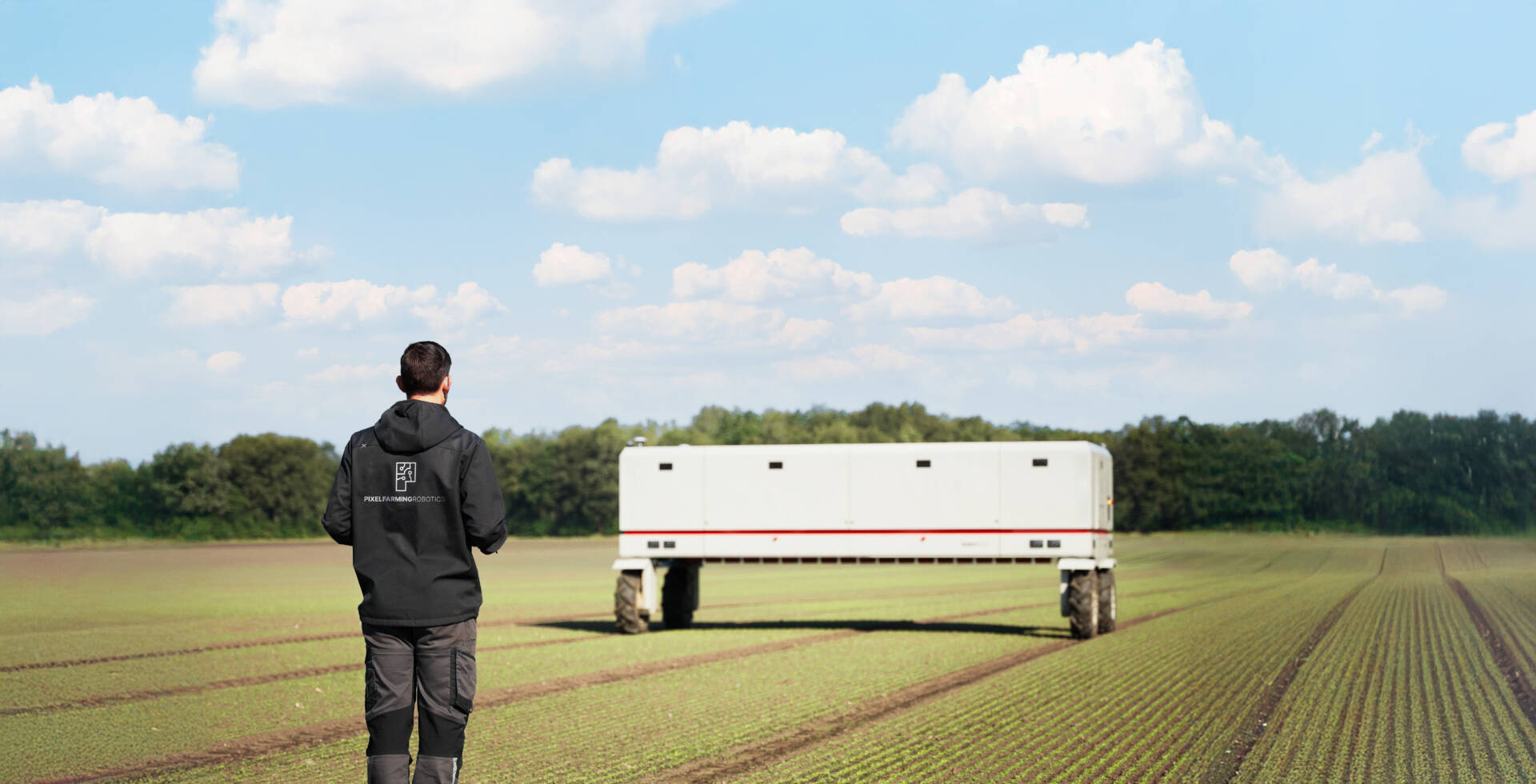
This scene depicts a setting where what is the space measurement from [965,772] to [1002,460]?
13.7 metres

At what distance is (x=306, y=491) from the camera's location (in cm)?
9594

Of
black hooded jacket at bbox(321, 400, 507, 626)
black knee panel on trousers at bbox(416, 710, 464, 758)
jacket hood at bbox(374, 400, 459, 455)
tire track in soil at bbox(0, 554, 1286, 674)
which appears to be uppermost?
jacket hood at bbox(374, 400, 459, 455)

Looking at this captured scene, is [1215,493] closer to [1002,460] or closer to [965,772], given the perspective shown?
[1002,460]

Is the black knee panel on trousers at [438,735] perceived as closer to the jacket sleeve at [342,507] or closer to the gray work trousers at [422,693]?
the gray work trousers at [422,693]

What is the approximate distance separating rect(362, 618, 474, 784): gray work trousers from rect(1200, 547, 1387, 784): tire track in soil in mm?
5778

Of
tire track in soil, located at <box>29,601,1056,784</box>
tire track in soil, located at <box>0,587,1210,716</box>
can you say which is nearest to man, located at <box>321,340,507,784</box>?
tire track in soil, located at <box>29,601,1056,784</box>

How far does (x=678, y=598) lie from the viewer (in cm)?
2484

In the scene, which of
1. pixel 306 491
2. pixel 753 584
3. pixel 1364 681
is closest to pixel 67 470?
pixel 306 491

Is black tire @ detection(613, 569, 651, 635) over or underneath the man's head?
underneath

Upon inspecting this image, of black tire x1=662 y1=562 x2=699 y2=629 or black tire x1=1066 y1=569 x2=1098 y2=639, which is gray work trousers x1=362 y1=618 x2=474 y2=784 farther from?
black tire x1=662 y1=562 x2=699 y2=629

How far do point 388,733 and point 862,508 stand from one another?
58.2ft

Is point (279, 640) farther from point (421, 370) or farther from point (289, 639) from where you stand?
point (421, 370)

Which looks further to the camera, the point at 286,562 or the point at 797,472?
the point at 286,562

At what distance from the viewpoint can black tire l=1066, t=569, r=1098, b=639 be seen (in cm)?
2177
